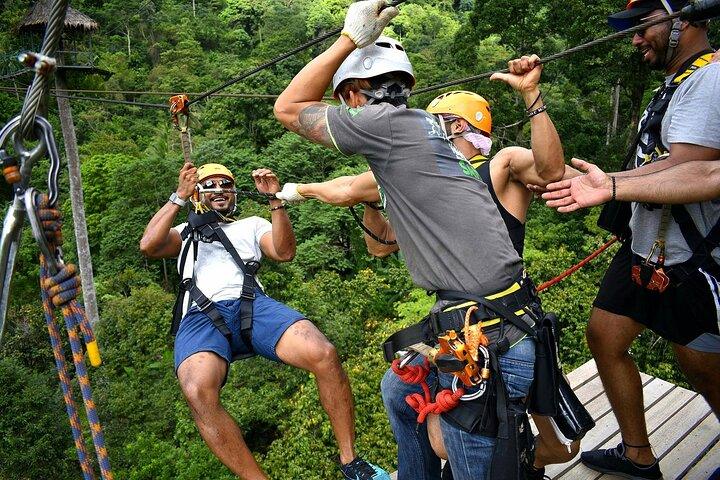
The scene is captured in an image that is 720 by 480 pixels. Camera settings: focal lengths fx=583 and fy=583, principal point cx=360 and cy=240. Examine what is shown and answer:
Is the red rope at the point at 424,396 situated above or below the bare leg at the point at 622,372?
above

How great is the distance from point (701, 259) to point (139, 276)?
19.6m

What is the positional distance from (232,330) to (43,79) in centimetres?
222


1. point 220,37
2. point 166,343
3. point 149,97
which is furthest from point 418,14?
point 166,343

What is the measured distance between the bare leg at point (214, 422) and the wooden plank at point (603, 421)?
159cm

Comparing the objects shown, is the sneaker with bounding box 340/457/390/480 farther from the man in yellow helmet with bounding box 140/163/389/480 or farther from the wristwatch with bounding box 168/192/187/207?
the wristwatch with bounding box 168/192/187/207

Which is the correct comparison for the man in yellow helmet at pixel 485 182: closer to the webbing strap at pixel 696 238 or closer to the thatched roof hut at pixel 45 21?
the webbing strap at pixel 696 238

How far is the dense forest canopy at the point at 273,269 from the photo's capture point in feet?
36.5

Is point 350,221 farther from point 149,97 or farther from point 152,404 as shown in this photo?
point 149,97

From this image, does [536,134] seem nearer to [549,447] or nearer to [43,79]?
[549,447]

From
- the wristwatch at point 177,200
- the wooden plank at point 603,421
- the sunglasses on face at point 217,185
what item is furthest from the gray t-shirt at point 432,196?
the sunglasses on face at point 217,185

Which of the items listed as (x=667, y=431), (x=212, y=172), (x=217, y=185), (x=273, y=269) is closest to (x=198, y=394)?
(x=217, y=185)

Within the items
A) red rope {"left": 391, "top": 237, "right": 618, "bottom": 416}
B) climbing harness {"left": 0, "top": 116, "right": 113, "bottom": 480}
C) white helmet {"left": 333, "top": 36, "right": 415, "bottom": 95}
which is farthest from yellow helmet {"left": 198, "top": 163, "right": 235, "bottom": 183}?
climbing harness {"left": 0, "top": 116, "right": 113, "bottom": 480}

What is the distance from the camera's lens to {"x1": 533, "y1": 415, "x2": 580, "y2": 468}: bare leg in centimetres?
252

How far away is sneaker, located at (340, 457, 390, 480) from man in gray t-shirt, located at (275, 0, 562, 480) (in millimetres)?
913
